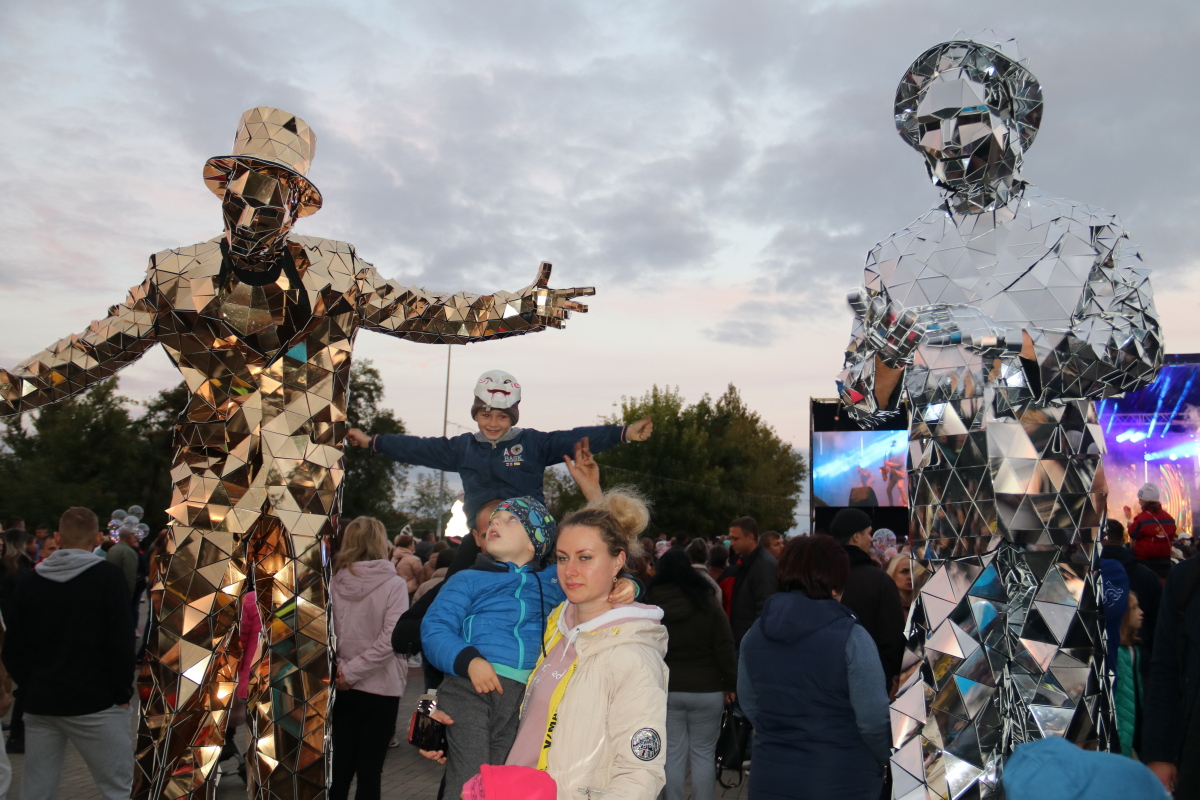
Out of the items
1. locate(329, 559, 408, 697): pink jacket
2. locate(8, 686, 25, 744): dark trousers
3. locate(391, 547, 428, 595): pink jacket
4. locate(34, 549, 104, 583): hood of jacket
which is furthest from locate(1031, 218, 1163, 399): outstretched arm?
locate(8, 686, 25, 744): dark trousers

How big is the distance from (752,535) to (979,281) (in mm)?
3726

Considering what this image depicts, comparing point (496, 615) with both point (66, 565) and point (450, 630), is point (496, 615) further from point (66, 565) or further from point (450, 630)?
point (66, 565)

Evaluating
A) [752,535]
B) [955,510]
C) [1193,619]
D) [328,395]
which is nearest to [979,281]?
[955,510]

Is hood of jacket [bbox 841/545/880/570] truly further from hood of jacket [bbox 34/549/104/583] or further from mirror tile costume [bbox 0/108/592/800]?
hood of jacket [bbox 34/549/104/583]

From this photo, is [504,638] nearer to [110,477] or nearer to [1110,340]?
[1110,340]

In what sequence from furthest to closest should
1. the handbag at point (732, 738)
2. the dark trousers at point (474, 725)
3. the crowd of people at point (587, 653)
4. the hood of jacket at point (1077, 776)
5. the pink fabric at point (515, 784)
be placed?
1. the handbag at point (732, 738)
2. the dark trousers at point (474, 725)
3. the crowd of people at point (587, 653)
4. the pink fabric at point (515, 784)
5. the hood of jacket at point (1077, 776)

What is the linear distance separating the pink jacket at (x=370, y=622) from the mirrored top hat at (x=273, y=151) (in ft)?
7.09

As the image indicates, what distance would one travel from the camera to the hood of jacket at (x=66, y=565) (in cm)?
477

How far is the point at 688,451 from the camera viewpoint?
41.1m

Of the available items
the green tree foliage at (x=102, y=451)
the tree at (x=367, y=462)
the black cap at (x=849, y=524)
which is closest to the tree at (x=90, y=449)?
the green tree foliage at (x=102, y=451)

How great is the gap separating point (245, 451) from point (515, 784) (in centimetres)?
228

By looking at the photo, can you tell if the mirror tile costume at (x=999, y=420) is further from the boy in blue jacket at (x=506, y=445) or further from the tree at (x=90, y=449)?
the tree at (x=90, y=449)

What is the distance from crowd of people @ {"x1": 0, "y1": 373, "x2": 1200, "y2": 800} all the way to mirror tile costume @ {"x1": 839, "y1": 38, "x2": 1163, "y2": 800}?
21cm

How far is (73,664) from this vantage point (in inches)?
182
